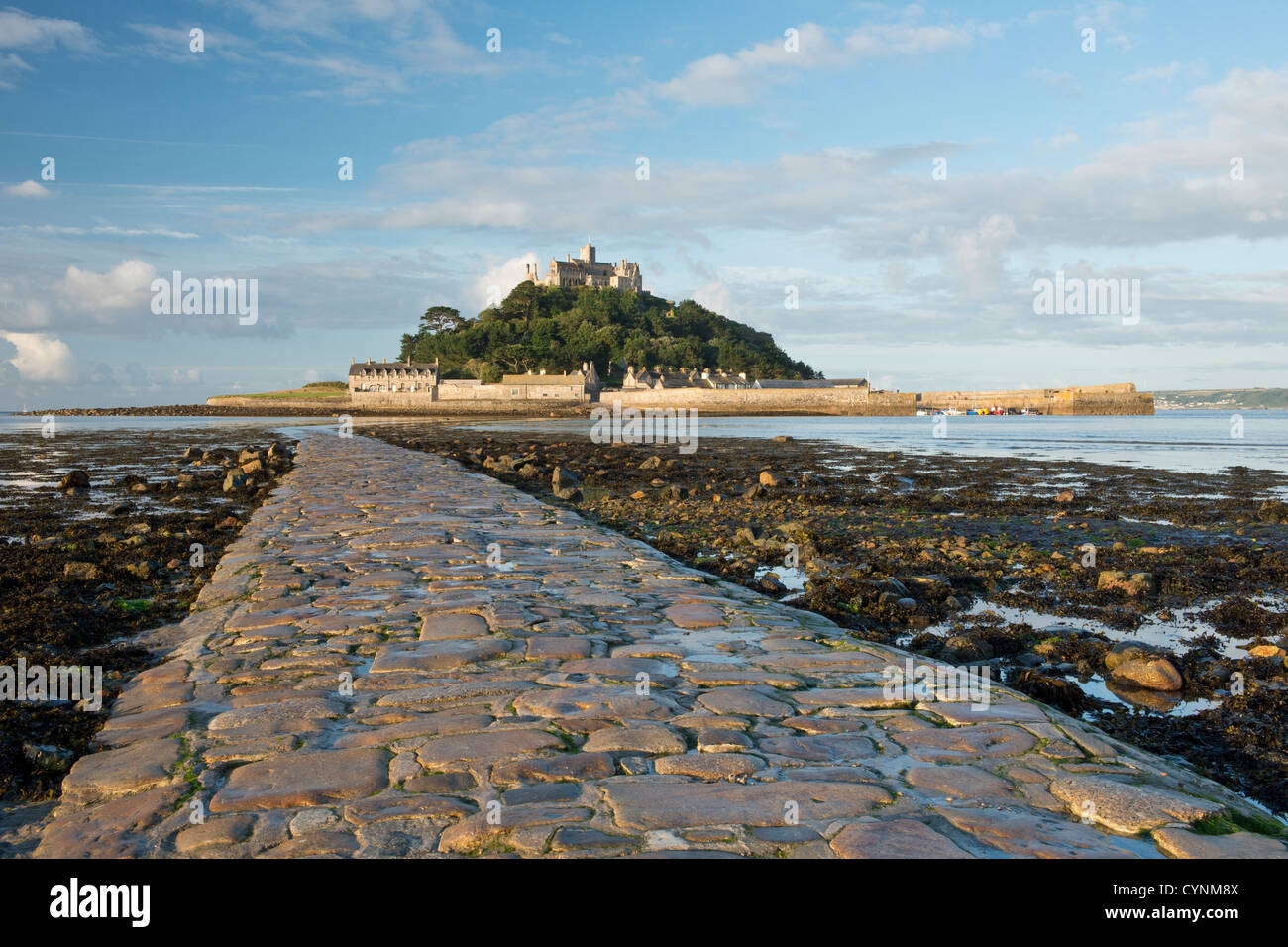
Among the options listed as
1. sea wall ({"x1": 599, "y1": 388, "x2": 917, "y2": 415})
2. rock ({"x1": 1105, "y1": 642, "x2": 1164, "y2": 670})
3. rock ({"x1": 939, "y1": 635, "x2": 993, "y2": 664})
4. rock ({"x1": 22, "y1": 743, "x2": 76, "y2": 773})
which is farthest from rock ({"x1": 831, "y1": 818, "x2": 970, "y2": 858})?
sea wall ({"x1": 599, "y1": 388, "x2": 917, "y2": 415})

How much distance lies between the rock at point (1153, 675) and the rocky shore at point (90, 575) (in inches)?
230

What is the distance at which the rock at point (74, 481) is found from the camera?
16470mm

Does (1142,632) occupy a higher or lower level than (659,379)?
lower

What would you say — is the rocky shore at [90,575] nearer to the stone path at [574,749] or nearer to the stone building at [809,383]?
the stone path at [574,749]

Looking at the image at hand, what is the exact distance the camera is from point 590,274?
470 ft

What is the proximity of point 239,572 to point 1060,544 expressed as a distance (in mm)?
9630

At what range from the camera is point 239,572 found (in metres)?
7.11

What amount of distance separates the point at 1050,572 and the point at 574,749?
739cm

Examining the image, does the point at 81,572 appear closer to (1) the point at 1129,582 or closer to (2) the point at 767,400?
(1) the point at 1129,582

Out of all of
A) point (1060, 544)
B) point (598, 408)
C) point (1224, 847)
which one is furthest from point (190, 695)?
point (598, 408)

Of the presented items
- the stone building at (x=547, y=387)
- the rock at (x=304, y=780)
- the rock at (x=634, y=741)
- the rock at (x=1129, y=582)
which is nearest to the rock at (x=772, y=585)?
the rock at (x=1129, y=582)

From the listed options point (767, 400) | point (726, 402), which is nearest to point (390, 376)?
point (726, 402)

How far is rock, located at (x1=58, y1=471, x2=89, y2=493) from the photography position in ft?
54.0
